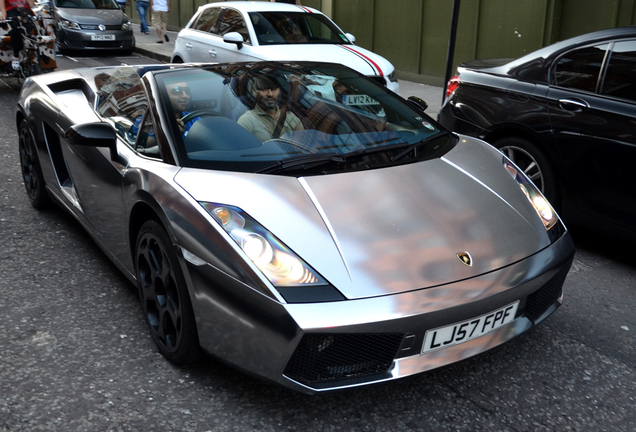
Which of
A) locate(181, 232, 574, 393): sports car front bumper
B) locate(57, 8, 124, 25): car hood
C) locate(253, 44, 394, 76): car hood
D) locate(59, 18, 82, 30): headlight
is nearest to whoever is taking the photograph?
locate(181, 232, 574, 393): sports car front bumper

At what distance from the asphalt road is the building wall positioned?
264 inches

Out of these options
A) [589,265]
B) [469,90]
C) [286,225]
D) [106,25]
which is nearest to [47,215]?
[286,225]

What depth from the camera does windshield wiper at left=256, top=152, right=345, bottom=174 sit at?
2982mm

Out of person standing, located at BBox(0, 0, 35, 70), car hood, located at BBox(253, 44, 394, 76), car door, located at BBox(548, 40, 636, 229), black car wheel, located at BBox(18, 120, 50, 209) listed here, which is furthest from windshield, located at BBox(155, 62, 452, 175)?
person standing, located at BBox(0, 0, 35, 70)

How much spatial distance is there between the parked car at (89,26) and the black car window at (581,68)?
12.2 m

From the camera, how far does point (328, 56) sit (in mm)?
8594

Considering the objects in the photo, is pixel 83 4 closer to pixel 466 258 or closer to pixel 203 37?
pixel 203 37

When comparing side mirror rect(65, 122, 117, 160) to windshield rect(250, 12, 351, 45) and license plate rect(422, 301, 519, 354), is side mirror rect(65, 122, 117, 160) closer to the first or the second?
license plate rect(422, 301, 519, 354)

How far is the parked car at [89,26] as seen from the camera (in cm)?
1450

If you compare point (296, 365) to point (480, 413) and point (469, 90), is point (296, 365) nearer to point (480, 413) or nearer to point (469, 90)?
point (480, 413)

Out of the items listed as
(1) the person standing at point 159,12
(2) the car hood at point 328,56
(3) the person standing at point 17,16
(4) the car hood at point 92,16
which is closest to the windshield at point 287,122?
(2) the car hood at point 328,56

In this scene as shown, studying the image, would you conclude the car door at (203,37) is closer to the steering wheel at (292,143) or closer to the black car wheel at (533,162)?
the black car wheel at (533,162)

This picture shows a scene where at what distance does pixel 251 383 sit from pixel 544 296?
51.0 inches

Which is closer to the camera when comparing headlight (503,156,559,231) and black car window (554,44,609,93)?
headlight (503,156,559,231)
